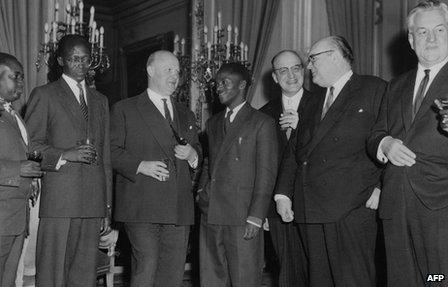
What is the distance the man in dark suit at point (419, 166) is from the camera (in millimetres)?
2365

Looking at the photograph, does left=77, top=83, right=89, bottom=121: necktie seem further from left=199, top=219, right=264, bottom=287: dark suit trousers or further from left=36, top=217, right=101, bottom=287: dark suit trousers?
left=199, top=219, right=264, bottom=287: dark suit trousers

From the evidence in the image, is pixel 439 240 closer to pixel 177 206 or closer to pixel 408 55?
pixel 177 206

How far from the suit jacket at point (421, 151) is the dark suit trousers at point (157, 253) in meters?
1.21

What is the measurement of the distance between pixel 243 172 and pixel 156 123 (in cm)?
59

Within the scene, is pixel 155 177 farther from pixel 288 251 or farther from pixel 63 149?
pixel 288 251

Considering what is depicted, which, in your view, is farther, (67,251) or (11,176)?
(67,251)

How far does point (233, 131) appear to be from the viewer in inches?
125

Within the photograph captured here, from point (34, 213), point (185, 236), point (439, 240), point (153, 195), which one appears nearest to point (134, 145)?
point (153, 195)

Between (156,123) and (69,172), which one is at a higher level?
(156,123)

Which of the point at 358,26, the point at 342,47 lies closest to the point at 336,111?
the point at 342,47

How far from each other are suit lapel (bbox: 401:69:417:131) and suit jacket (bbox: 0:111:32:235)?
1.92 meters

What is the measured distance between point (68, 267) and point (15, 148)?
2.49ft

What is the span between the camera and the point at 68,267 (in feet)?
9.99

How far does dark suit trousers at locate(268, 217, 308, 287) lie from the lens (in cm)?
325
